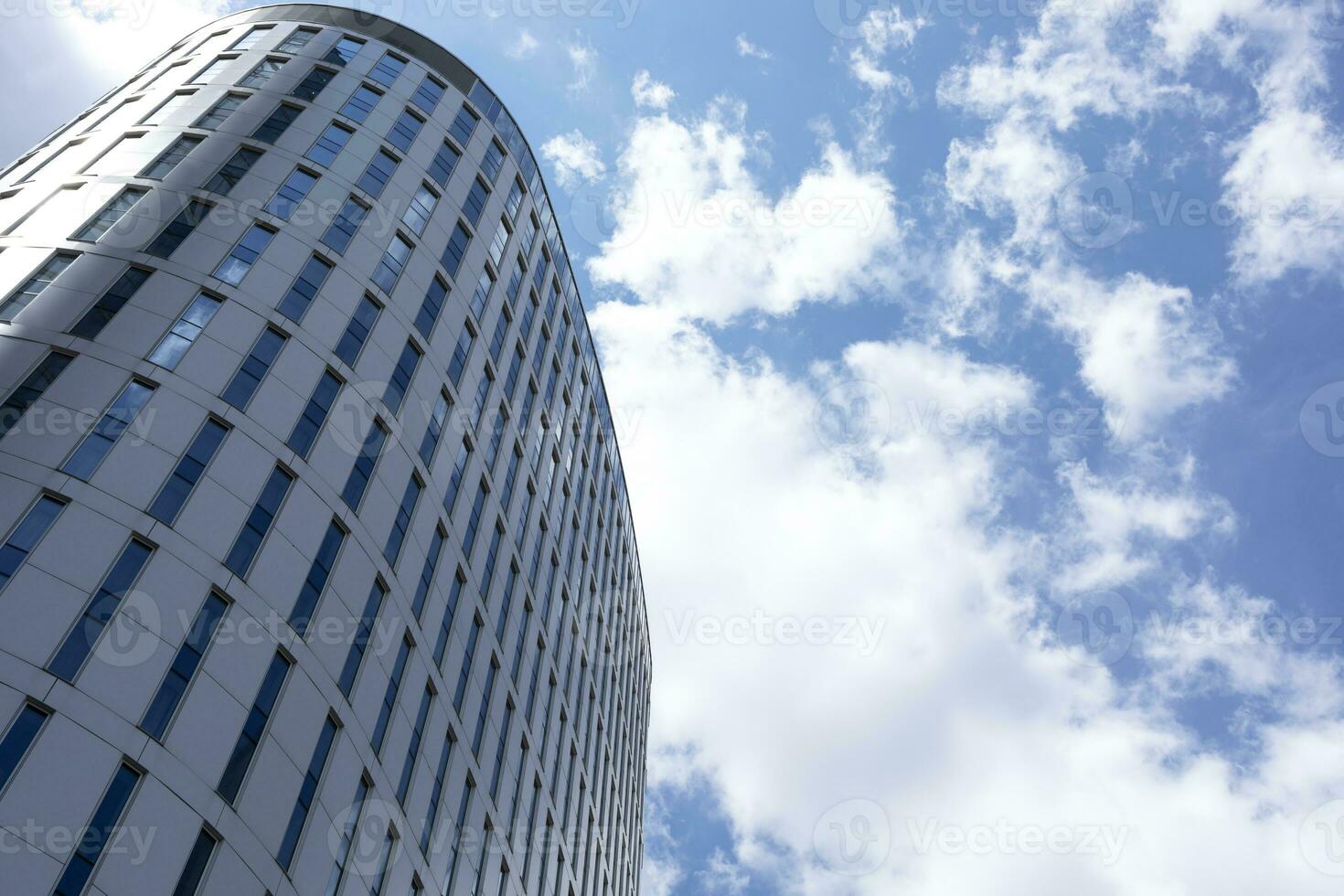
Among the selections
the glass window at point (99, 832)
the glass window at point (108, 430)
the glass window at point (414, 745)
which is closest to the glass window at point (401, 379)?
the glass window at point (108, 430)

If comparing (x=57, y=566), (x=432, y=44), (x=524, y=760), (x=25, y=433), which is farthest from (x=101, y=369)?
(x=432, y=44)

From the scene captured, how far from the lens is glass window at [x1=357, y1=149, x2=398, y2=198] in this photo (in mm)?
42625

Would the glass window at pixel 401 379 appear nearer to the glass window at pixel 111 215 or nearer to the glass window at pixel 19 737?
the glass window at pixel 111 215

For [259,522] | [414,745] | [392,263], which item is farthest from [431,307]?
[414,745]

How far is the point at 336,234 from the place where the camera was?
129 feet

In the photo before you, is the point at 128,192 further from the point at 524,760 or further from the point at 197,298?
the point at 524,760

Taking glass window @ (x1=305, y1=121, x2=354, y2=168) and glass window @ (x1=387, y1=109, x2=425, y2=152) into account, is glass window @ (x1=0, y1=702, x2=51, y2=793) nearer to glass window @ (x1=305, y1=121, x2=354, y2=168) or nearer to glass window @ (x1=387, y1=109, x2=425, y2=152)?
glass window @ (x1=305, y1=121, x2=354, y2=168)

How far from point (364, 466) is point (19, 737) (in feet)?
47.7

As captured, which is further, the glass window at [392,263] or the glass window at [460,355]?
the glass window at [460,355]

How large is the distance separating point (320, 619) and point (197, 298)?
11222 mm

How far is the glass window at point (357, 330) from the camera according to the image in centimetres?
3600

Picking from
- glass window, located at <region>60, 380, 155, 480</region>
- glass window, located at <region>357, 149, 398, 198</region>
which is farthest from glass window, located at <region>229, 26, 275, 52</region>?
glass window, located at <region>60, 380, 155, 480</region>

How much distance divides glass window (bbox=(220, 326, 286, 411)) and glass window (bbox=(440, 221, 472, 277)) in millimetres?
11856

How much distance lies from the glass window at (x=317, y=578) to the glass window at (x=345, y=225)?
1190 cm
